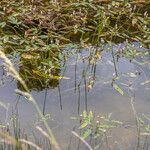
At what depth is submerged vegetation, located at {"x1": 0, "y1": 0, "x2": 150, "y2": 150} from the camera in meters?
3.45

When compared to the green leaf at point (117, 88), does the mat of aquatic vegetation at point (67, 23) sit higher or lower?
higher

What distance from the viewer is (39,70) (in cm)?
358

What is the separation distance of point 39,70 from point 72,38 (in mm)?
730

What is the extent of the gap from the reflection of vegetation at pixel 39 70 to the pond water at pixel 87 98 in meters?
0.06

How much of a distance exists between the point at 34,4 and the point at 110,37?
1.01 m

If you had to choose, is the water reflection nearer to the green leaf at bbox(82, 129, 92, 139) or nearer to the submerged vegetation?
the submerged vegetation

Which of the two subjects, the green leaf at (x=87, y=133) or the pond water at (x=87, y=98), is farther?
the pond water at (x=87, y=98)

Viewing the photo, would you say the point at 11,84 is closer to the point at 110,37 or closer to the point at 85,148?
the point at 85,148

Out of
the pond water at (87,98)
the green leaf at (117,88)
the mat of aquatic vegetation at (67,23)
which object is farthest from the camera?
the mat of aquatic vegetation at (67,23)

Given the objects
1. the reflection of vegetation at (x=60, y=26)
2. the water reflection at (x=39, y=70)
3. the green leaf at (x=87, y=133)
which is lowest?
the green leaf at (x=87, y=133)

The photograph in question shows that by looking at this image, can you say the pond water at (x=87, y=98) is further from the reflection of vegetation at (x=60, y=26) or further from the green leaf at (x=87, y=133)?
the reflection of vegetation at (x=60, y=26)

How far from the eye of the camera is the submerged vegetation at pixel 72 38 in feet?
11.3

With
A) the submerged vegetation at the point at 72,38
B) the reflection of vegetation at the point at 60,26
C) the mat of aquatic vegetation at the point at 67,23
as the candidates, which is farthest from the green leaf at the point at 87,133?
the mat of aquatic vegetation at the point at 67,23

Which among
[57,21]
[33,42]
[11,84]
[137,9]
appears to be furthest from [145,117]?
[137,9]
